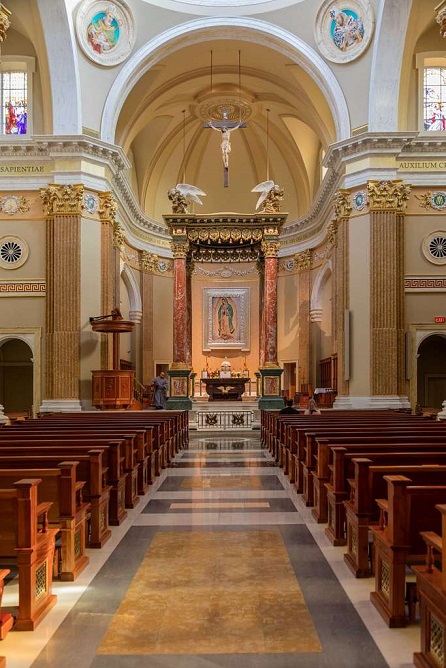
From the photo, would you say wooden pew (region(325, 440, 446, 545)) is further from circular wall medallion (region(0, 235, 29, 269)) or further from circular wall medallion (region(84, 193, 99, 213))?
circular wall medallion (region(0, 235, 29, 269))

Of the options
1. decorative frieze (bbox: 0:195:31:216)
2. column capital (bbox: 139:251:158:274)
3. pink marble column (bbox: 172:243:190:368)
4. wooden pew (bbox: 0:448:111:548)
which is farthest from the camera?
column capital (bbox: 139:251:158:274)

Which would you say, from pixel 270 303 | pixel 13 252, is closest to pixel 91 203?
pixel 13 252

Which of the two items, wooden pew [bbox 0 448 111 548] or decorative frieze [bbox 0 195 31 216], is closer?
wooden pew [bbox 0 448 111 548]

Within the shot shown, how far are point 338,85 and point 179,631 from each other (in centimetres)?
1793

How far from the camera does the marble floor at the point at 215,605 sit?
139 inches

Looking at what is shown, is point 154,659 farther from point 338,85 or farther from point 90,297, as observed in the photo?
point 338,85

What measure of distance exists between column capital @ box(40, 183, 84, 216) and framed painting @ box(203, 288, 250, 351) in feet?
38.4

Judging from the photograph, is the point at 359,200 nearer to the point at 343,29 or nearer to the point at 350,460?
the point at 343,29

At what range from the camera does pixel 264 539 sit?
19.9 ft

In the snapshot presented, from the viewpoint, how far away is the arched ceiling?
2117 cm

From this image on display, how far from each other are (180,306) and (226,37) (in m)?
8.43

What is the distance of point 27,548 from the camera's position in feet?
13.0

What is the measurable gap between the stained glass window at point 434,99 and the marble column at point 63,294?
10160 millimetres

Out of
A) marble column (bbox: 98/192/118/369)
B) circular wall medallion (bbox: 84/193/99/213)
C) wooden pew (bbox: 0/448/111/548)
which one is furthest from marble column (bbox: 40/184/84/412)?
wooden pew (bbox: 0/448/111/548)
